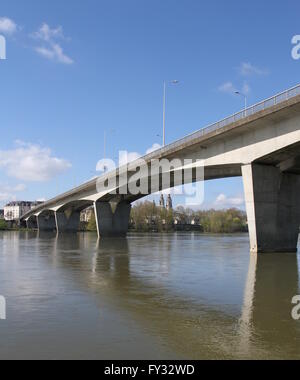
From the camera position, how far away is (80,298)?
11.9 metres

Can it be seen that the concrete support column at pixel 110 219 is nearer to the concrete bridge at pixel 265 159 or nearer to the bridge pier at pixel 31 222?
the concrete bridge at pixel 265 159

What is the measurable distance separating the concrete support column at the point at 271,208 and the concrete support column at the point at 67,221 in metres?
83.4

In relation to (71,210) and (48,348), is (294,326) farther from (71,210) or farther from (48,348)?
(71,210)

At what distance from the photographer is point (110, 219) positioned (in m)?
75.4

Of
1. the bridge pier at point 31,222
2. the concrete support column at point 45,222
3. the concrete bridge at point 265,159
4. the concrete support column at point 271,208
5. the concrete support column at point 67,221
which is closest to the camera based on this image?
the concrete bridge at point 265,159

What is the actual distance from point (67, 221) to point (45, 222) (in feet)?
105

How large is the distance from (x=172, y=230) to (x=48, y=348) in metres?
141

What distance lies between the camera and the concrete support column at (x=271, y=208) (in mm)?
30391

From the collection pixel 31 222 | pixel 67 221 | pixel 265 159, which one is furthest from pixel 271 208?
pixel 31 222

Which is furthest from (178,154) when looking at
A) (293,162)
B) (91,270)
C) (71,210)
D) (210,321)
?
(71,210)

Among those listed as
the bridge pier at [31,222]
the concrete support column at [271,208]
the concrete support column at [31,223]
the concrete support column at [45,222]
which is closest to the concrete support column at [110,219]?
the concrete support column at [271,208]

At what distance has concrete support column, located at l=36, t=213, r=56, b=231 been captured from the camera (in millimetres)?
137663

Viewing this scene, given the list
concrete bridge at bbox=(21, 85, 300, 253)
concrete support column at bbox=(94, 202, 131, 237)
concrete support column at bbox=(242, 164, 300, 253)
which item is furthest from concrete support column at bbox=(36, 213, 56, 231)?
concrete support column at bbox=(242, 164, 300, 253)
